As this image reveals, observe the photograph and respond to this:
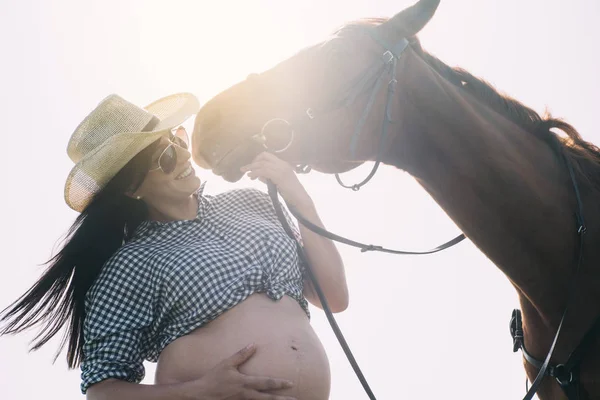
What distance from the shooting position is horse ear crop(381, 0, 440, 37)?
256 centimetres

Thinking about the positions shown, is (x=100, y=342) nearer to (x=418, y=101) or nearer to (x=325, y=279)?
(x=325, y=279)

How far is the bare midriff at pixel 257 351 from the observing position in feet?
7.01

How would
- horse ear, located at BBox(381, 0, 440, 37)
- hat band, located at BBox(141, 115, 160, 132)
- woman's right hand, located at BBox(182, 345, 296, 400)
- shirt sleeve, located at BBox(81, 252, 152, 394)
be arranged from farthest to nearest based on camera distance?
1. hat band, located at BBox(141, 115, 160, 132)
2. horse ear, located at BBox(381, 0, 440, 37)
3. shirt sleeve, located at BBox(81, 252, 152, 394)
4. woman's right hand, located at BBox(182, 345, 296, 400)

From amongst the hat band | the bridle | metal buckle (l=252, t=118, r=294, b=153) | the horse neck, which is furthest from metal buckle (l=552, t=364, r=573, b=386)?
the hat band

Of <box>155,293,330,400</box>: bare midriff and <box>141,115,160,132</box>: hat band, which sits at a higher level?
<box>141,115,160,132</box>: hat band

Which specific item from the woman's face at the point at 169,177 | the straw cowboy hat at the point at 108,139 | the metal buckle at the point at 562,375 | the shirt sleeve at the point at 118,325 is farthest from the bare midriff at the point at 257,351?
the metal buckle at the point at 562,375

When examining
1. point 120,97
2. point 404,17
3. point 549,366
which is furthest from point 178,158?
point 549,366

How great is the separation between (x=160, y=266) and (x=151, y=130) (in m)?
0.79

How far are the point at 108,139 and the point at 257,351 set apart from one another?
111 cm

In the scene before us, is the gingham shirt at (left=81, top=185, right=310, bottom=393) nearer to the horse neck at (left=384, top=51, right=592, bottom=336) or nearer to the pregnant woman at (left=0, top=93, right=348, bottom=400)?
the pregnant woman at (left=0, top=93, right=348, bottom=400)

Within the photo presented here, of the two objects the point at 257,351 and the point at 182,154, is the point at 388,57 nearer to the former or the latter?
the point at 182,154

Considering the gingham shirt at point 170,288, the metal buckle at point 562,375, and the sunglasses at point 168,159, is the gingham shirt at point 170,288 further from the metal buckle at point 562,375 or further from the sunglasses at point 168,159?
the metal buckle at point 562,375

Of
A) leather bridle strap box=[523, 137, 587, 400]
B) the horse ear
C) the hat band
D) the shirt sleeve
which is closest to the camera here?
the shirt sleeve

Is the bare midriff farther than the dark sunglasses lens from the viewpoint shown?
No
